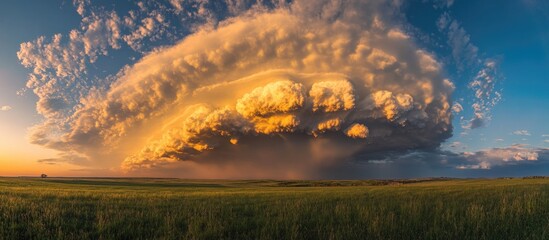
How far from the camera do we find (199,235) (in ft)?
25.3

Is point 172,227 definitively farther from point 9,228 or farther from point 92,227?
point 9,228

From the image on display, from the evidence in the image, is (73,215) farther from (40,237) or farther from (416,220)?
(416,220)

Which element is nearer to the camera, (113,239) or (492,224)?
(113,239)

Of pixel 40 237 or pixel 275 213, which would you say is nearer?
pixel 40 237

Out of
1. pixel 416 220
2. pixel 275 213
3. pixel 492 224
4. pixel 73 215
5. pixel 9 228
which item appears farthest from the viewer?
pixel 275 213

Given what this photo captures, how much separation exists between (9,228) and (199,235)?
16.7ft

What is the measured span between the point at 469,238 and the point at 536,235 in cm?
151

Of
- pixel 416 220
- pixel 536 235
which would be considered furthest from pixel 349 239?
pixel 536 235

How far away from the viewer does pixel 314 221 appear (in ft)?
33.1

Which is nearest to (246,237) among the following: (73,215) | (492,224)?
(492,224)

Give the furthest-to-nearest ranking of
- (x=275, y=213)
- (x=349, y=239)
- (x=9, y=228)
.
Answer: (x=275, y=213) → (x=9, y=228) → (x=349, y=239)

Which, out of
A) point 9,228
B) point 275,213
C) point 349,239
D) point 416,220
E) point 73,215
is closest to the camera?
point 349,239

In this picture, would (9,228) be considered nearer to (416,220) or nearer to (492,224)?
(416,220)

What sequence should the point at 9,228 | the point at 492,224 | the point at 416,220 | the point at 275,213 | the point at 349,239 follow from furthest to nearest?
the point at 275,213 → the point at 416,220 → the point at 492,224 → the point at 9,228 → the point at 349,239
